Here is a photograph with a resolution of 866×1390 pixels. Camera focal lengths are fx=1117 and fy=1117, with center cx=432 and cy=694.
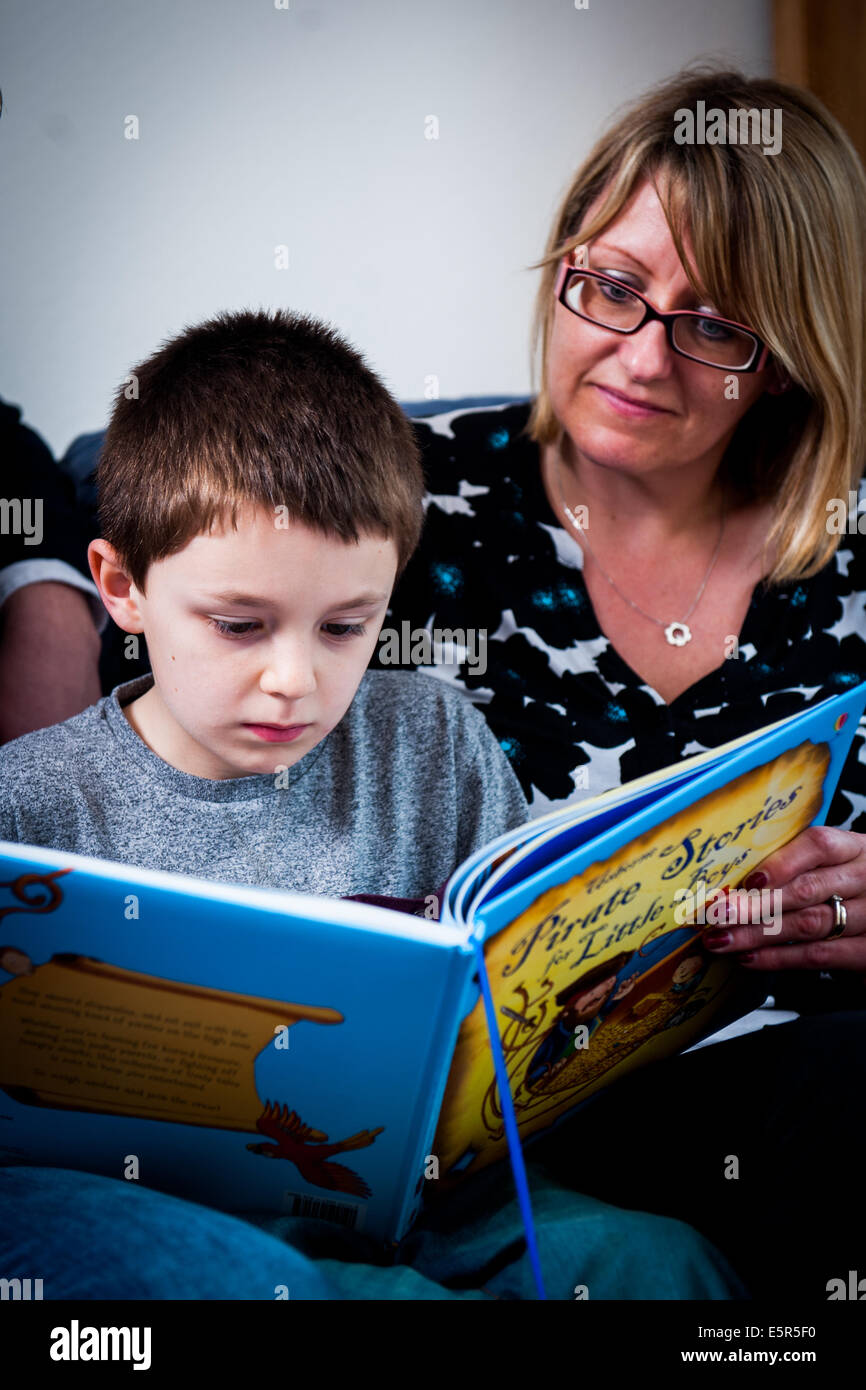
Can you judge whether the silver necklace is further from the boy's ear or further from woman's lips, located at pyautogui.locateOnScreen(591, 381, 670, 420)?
the boy's ear

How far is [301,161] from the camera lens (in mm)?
1617

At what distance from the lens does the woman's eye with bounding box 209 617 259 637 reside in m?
0.84

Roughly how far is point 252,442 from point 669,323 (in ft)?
1.75

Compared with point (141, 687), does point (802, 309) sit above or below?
above

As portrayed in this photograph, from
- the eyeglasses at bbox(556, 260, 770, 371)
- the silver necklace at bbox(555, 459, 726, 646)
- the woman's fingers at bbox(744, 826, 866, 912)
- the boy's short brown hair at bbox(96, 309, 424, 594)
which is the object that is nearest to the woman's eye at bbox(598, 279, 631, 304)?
the eyeglasses at bbox(556, 260, 770, 371)

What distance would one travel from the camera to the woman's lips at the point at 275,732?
879mm

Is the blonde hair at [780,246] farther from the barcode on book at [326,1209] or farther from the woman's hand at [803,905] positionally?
the barcode on book at [326,1209]

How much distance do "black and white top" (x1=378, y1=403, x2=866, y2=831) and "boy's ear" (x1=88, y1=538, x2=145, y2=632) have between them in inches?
14.5

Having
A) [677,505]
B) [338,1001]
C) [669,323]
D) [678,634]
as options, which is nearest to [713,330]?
[669,323]

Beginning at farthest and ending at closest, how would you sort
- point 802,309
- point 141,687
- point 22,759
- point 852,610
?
point 852,610
point 802,309
point 141,687
point 22,759

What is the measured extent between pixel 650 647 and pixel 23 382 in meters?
0.93
